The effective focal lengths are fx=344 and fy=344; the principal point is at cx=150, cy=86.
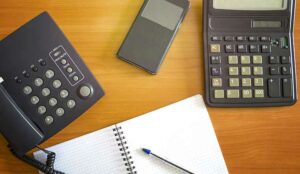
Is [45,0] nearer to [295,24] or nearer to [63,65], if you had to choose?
[63,65]

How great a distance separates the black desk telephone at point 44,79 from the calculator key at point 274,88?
12.9 inches

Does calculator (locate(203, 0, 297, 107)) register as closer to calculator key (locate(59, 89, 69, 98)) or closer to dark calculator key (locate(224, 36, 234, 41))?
dark calculator key (locate(224, 36, 234, 41))

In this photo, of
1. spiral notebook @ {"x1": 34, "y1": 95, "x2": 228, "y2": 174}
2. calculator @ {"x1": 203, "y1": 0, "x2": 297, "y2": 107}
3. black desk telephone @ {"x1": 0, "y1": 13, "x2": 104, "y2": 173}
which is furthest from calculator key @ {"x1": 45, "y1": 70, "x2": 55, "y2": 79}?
calculator @ {"x1": 203, "y1": 0, "x2": 297, "y2": 107}

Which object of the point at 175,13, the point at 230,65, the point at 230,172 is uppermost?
the point at 175,13

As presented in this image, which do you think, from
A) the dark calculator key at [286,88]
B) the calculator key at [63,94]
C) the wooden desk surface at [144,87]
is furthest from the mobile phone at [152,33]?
the dark calculator key at [286,88]

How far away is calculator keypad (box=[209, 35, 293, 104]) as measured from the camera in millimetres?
666

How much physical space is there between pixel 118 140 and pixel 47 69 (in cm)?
19

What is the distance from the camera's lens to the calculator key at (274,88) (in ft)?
2.19

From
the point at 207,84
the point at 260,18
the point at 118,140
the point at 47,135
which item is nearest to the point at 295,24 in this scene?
the point at 260,18

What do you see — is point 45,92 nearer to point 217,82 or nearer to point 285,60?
point 217,82

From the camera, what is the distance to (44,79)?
0.65 meters

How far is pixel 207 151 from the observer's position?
2.19ft

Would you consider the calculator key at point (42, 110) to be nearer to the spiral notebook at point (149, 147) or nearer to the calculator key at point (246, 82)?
the spiral notebook at point (149, 147)

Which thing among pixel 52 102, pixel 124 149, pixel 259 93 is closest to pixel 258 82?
pixel 259 93
